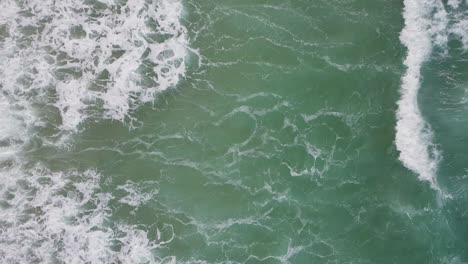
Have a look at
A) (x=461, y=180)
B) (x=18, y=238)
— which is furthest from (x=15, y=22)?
(x=461, y=180)

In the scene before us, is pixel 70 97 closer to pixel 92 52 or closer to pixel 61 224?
pixel 92 52

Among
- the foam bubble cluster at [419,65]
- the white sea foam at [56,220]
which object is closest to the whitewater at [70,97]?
the white sea foam at [56,220]

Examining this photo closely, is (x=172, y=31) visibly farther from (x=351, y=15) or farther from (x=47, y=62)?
(x=351, y=15)

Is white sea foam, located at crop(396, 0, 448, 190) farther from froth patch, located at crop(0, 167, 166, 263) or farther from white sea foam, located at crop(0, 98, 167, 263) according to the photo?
froth patch, located at crop(0, 167, 166, 263)

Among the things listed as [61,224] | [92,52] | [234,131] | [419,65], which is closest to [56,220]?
[61,224]

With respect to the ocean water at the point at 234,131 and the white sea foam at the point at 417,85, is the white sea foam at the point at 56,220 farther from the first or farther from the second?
the white sea foam at the point at 417,85
